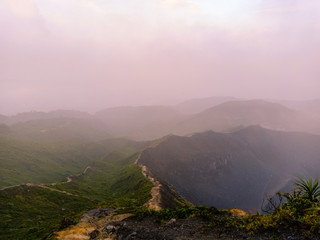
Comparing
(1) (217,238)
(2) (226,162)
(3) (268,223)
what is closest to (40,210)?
(1) (217,238)

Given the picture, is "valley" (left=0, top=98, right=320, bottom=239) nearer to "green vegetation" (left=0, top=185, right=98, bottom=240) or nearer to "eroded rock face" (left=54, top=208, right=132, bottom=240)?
"green vegetation" (left=0, top=185, right=98, bottom=240)

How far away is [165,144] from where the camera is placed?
167m

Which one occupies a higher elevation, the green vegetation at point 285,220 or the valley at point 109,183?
the green vegetation at point 285,220

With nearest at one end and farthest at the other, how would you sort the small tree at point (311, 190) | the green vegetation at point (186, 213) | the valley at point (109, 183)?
the small tree at point (311, 190)
the green vegetation at point (186, 213)
the valley at point (109, 183)

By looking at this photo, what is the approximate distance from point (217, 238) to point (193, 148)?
173804mm

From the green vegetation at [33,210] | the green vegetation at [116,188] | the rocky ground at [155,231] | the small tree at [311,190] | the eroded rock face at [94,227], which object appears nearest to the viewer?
the rocky ground at [155,231]

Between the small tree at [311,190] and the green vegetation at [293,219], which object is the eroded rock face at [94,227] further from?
the small tree at [311,190]

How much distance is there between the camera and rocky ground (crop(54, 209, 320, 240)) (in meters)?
14.1

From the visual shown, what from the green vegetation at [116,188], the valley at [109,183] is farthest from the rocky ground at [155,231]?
the green vegetation at [116,188]

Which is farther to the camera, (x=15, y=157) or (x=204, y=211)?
(x=15, y=157)

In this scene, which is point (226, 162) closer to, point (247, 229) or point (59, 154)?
point (59, 154)

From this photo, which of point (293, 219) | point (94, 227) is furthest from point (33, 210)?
point (293, 219)

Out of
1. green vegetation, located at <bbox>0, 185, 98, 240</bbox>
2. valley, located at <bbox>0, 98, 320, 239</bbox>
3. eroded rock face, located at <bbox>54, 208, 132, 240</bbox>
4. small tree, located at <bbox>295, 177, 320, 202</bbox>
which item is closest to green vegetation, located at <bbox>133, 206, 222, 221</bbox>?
eroded rock face, located at <bbox>54, 208, 132, 240</bbox>

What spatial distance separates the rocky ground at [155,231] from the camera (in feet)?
46.1
